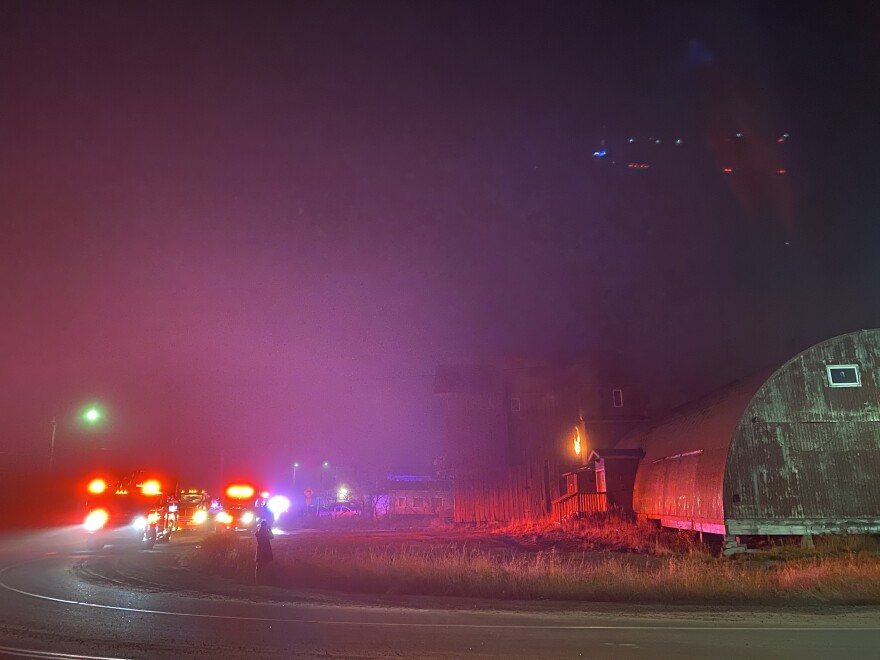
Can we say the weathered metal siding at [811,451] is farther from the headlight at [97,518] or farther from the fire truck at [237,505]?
the headlight at [97,518]

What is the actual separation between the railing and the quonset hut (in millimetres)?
9913

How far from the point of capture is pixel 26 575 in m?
15.6

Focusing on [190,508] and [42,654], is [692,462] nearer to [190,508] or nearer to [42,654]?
[42,654]

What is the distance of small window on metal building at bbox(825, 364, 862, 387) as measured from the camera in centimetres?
2439

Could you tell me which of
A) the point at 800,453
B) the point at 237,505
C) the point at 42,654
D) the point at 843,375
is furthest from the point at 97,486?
the point at 843,375

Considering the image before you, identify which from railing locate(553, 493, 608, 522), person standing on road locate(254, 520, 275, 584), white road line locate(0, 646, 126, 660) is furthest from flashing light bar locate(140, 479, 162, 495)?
white road line locate(0, 646, 126, 660)

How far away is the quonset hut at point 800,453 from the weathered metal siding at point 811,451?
4cm

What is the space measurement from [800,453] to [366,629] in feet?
65.8

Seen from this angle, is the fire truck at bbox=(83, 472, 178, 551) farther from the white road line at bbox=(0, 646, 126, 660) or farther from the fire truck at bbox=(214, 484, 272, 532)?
the white road line at bbox=(0, 646, 126, 660)

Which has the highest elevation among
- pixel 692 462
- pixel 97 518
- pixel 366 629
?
pixel 692 462

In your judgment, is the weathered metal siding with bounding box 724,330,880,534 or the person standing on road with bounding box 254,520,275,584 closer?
the person standing on road with bounding box 254,520,275,584

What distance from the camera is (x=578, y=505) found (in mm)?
A: 38406

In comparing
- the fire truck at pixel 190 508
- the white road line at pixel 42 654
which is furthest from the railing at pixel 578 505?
the white road line at pixel 42 654

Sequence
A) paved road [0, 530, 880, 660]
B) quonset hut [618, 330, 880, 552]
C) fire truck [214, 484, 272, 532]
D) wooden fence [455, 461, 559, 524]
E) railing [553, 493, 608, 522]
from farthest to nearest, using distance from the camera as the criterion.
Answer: wooden fence [455, 461, 559, 524] < railing [553, 493, 608, 522] < fire truck [214, 484, 272, 532] < quonset hut [618, 330, 880, 552] < paved road [0, 530, 880, 660]
